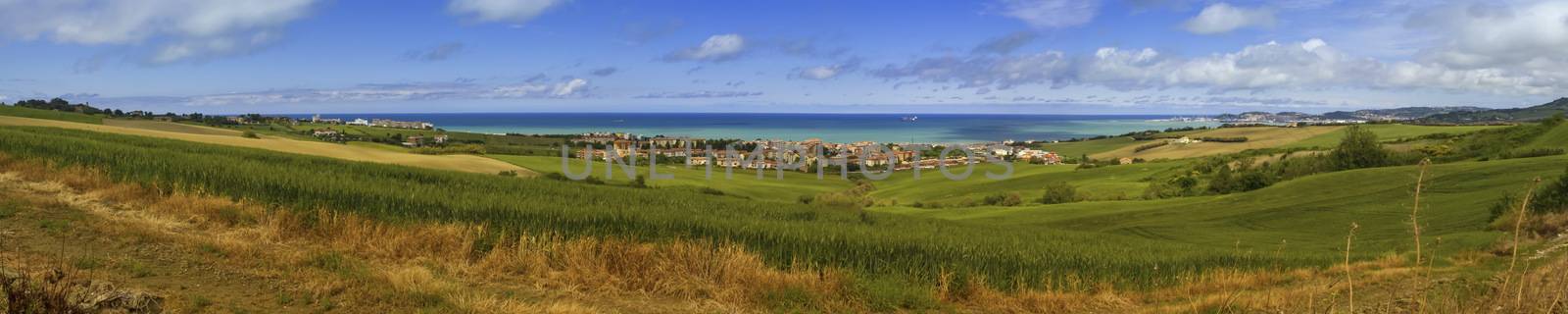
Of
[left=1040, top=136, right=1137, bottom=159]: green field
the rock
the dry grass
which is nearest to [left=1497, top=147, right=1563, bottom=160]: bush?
the dry grass

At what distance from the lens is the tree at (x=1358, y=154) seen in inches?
1980

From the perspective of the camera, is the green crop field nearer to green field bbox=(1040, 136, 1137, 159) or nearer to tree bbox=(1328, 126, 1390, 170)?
tree bbox=(1328, 126, 1390, 170)

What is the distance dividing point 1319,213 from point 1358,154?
3124 cm

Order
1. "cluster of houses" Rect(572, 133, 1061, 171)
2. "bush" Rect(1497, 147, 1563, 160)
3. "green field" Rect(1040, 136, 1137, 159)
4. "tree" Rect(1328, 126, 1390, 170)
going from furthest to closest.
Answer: "green field" Rect(1040, 136, 1137, 159), "cluster of houses" Rect(572, 133, 1061, 171), "tree" Rect(1328, 126, 1390, 170), "bush" Rect(1497, 147, 1563, 160)

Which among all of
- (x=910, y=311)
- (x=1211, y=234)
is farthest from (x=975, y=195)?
(x=910, y=311)

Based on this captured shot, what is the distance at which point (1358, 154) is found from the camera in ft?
166

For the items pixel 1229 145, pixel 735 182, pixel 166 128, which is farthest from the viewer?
pixel 1229 145

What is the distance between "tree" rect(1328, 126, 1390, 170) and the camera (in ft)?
165

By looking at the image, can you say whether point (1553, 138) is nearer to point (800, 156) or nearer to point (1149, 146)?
point (1149, 146)

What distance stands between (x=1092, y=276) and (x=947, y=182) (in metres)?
56.9

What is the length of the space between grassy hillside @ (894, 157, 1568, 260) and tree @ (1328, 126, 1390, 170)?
2025 cm

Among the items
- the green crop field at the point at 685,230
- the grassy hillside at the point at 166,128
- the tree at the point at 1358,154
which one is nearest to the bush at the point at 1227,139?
the tree at the point at 1358,154

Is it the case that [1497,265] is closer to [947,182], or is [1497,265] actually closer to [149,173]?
[149,173]

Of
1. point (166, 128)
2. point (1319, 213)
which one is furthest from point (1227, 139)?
point (166, 128)
